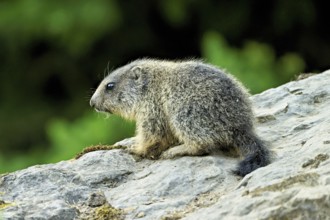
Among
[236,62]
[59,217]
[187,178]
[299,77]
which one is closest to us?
[59,217]

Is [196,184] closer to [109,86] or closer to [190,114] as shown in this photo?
[190,114]

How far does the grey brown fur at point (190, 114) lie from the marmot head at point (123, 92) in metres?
0.01

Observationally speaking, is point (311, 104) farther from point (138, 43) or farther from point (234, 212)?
point (138, 43)

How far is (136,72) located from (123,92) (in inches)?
10.6

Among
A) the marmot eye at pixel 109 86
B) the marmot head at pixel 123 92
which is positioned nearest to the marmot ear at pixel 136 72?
the marmot head at pixel 123 92

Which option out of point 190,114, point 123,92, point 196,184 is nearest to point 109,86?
point 123,92

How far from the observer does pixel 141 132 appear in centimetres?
955

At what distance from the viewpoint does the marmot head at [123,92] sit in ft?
32.7

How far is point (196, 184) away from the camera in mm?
7793

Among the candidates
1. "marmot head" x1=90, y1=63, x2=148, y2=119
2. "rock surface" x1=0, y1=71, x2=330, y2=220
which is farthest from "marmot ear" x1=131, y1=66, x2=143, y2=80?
"rock surface" x1=0, y1=71, x2=330, y2=220

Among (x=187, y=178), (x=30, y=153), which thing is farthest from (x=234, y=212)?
(x=30, y=153)

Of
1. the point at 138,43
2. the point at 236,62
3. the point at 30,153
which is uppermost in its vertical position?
the point at 138,43

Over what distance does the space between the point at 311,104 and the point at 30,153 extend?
9.30m

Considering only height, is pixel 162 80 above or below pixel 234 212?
above
